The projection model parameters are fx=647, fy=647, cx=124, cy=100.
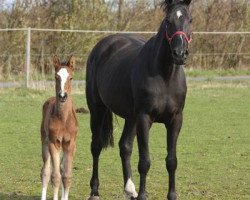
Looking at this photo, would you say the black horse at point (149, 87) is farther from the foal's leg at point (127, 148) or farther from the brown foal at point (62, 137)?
the brown foal at point (62, 137)

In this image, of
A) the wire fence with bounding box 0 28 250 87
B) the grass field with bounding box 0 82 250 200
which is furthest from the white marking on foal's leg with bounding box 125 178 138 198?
the wire fence with bounding box 0 28 250 87

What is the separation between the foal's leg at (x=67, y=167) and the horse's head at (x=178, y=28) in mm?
1367

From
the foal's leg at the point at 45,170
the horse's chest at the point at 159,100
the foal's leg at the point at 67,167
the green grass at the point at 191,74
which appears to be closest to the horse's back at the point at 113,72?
the horse's chest at the point at 159,100

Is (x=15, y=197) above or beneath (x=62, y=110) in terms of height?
beneath

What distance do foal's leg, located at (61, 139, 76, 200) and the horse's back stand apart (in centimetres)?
89

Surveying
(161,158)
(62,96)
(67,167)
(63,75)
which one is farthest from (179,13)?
(161,158)

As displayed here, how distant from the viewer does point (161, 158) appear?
9.51 m

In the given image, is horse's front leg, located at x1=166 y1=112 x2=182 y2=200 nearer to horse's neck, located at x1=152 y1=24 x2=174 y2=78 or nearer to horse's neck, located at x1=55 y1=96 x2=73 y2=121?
horse's neck, located at x1=152 y1=24 x2=174 y2=78

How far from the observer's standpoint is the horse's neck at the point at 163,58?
639 cm

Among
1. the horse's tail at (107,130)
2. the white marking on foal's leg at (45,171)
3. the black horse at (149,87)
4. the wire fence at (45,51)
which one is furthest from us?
the wire fence at (45,51)

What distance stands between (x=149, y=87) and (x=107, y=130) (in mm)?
1761

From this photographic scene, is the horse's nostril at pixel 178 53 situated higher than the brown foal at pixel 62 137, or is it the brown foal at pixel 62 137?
the horse's nostril at pixel 178 53

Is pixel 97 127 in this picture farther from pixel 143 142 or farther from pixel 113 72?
pixel 143 142

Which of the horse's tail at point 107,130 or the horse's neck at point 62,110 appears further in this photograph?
the horse's tail at point 107,130
